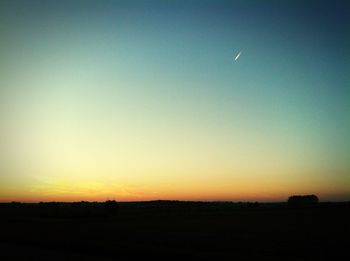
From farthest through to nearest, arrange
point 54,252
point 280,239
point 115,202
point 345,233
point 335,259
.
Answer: point 115,202 < point 345,233 < point 280,239 < point 54,252 < point 335,259

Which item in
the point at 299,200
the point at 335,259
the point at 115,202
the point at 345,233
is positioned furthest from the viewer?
the point at 299,200

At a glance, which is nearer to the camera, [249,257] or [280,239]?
[249,257]

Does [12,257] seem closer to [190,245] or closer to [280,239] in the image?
[190,245]

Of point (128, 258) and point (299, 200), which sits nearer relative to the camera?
point (128, 258)

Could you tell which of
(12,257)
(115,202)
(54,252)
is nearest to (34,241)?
(54,252)

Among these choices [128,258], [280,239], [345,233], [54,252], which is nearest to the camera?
[128,258]

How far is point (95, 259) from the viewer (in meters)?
27.7

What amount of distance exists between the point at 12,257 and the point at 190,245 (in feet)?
42.2

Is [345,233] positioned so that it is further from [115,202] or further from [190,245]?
[115,202]

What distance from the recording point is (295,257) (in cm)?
2814

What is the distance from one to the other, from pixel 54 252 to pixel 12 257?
3952mm

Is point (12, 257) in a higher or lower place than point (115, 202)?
lower

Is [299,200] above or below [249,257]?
above

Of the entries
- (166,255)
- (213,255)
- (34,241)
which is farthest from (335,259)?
(34,241)
